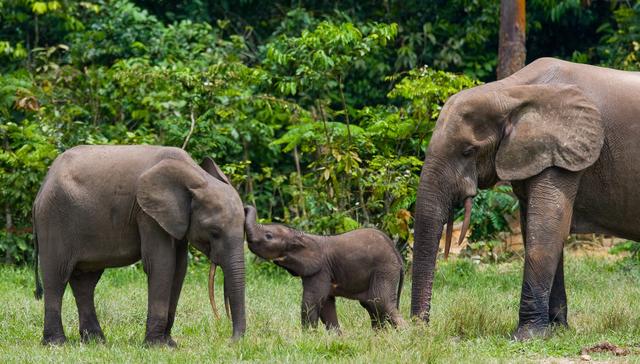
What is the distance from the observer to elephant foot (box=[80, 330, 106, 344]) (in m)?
10.9

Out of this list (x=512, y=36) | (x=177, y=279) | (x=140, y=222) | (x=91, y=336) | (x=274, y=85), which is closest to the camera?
(x=140, y=222)

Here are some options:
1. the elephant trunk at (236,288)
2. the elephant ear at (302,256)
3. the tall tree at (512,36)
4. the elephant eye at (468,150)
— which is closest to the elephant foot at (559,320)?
the elephant eye at (468,150)

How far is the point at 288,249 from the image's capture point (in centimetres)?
1140

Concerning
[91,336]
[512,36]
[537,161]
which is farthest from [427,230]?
[512,36]

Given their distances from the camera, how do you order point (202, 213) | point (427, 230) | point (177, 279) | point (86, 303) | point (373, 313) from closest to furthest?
point (202, 213)
point (177, 279)
point (427, 230)
point (86, 303)
point (373, 313)

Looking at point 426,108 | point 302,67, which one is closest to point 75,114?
point 302,67

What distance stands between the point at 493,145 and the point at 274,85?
7.18 metres

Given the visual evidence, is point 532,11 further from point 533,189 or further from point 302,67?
point 533,189

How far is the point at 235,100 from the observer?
17.2 m

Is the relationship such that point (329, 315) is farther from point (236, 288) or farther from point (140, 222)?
point (140, 222)

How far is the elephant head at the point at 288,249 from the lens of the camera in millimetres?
11273

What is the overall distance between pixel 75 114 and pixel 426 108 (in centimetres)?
487

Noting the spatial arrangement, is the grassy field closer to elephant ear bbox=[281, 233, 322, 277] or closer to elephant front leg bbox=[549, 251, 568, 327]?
elephant front leg bbox=[549, 251, 568, 327]

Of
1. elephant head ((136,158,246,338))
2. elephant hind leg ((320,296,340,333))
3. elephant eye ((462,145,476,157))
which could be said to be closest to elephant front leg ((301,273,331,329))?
elephant hind leg ((320,296,340,333))
